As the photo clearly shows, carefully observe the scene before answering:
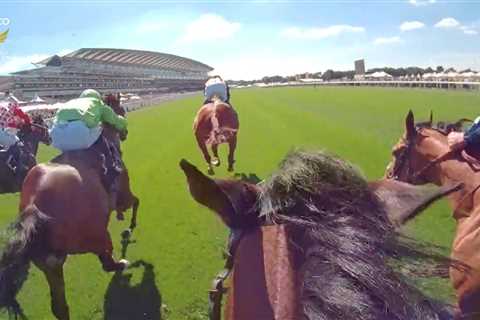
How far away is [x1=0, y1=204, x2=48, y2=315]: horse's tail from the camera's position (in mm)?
3672

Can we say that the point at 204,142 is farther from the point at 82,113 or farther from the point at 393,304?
the point at 393,304

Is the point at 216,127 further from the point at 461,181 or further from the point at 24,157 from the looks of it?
the point at 461,181

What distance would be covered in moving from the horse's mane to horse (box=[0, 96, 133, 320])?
2876 millimetres

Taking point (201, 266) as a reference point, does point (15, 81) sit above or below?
above

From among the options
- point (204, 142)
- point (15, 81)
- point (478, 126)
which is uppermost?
point (15, 81)

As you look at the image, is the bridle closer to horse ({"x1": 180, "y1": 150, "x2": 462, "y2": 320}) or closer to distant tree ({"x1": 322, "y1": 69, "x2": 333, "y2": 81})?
horse ({"x1": 180, "y1": 150, "x2": 462, "y2": 320})

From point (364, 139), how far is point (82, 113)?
39.0 ft

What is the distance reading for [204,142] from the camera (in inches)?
444

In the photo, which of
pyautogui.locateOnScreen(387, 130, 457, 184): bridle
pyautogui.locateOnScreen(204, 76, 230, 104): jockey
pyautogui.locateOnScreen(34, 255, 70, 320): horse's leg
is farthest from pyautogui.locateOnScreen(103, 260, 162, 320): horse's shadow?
pyautogui.locateOnScreen(204, 76, 230, 104): jockey

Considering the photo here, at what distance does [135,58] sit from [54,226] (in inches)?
5087

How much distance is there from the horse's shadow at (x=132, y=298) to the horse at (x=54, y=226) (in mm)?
1006

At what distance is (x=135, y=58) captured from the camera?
414 feet

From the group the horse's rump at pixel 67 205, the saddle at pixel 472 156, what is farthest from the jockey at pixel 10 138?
the saddle at pixel 472 156

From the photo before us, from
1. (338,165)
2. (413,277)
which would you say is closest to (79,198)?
(338,165)
